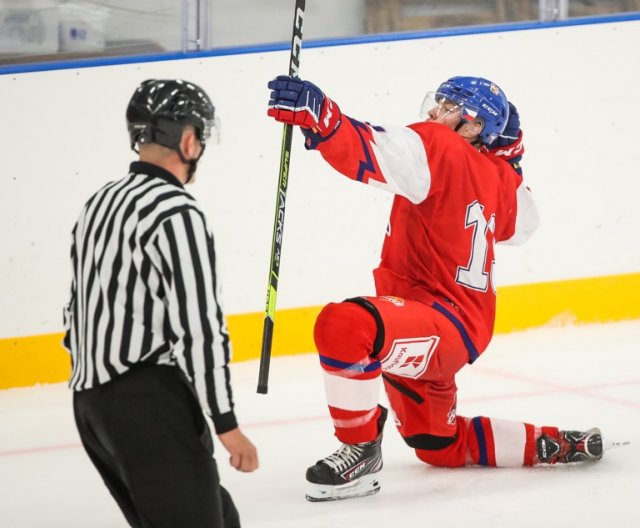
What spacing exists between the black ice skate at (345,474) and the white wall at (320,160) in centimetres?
179

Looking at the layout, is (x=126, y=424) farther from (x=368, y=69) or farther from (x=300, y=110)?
(x=368, y=69)

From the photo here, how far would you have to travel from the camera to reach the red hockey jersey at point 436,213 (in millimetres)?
2805

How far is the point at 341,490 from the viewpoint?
2883 millimetres

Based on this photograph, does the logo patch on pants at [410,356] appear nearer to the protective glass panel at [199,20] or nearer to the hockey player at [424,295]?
the hockey player at [424,295]

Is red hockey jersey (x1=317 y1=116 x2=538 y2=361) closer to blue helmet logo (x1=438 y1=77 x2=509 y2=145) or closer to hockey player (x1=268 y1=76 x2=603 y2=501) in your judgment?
hockey player (x1=268 y1=76 x2=603 y2=501)

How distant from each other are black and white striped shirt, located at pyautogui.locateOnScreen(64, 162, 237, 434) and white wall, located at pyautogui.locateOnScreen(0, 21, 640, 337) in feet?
8.14

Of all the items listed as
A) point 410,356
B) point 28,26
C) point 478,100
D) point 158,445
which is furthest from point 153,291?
point 28,26

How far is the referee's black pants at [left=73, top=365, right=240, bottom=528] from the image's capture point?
1.87 m

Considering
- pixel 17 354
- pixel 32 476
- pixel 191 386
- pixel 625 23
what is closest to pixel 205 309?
pixel 191 386

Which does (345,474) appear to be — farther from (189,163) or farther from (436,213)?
(189,163)

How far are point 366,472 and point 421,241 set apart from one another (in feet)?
1.99

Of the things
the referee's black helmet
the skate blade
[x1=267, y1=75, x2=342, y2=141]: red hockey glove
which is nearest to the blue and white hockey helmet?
[x1=267, y1=75, x2=342, y2=141]: red hockey glove

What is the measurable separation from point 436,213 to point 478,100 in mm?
367

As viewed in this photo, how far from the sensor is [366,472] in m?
2.90
